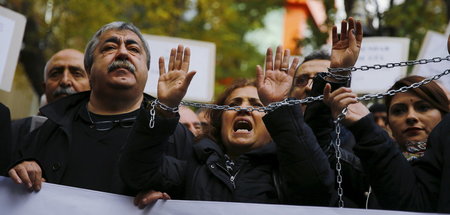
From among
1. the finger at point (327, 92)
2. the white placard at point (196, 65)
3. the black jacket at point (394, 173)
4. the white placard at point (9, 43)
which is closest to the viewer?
Answer: the black jacket at point (394, 173)

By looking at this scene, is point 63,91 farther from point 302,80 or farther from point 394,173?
point 394,173

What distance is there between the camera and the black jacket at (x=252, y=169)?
3162 mm

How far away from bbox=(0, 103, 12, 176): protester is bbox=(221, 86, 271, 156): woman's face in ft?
3.55

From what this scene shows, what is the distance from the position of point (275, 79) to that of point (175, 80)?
455 mm

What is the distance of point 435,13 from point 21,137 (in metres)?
7.06

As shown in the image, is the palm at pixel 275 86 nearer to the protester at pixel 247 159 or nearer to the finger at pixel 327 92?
the protester at pixel 247 159

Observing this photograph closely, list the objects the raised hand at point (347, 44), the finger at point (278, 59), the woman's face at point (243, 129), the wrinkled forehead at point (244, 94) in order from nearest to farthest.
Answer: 1. the raised hand at point (347, 44)
2. the finger at point (278, 59)
3. the woman's face at point (243, 129)
4. the wrinkled forehead at point (244, 94)

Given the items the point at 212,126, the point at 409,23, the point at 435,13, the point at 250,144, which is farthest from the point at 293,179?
the point at 435,13

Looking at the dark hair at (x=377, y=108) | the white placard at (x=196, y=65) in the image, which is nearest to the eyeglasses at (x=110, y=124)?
the white placard at (x=196, y=65)

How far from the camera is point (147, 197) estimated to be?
3.23 m

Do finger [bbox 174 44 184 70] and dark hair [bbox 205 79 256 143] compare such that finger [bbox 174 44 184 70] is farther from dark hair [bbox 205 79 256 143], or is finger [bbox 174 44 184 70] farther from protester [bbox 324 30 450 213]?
protester [bbox 324 30 450 213]

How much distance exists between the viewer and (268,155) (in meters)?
3.49

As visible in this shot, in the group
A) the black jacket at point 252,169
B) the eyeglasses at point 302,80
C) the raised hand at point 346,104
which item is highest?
the raised hand at point 346,104

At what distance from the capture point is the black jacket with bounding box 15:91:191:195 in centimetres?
354
